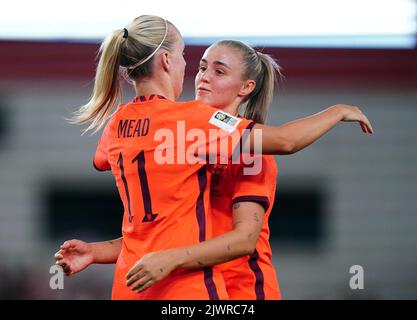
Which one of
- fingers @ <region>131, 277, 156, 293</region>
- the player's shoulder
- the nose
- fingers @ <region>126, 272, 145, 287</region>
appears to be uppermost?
the nose

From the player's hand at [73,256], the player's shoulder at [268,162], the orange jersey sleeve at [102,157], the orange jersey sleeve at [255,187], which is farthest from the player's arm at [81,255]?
the player's shoulder at [268,162]

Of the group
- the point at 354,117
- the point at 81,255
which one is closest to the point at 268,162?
the point at 354,117

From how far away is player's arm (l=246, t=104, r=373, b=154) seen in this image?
3.22 m

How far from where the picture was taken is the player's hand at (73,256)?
140 inches

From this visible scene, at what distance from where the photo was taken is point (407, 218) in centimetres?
860

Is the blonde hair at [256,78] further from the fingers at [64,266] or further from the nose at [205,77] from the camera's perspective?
the fingers at [64,266]

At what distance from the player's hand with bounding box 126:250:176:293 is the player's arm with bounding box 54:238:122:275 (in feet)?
1.80

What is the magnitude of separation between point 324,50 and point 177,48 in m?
5.26

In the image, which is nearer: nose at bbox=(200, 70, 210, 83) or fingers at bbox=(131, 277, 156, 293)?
fingers at bbox=(131, 277, 156, 293)

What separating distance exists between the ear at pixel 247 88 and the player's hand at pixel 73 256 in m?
0.95

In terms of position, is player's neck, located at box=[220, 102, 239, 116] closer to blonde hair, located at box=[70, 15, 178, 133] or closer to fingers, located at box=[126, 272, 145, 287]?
blonde hair, located at box=[70, 15, 178, 133]

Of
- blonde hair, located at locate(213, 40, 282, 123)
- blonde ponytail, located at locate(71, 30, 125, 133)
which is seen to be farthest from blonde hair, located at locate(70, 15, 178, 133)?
blonde hair, located at locate(213, 40, 282, 123)

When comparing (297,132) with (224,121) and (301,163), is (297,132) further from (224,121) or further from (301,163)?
(301,163)
